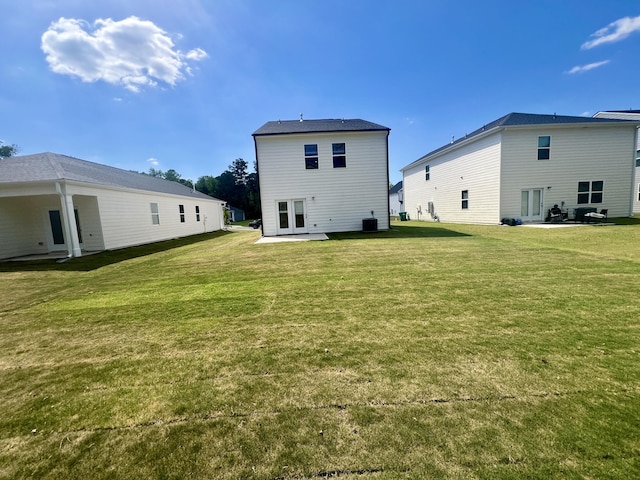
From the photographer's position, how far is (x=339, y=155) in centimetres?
1509

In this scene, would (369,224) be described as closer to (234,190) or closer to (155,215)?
(155,215)

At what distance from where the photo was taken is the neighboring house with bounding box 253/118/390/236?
48.6ft

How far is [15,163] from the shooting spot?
12.6 meters

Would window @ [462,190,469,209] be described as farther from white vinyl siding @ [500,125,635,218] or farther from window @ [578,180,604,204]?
window @ [578,180,604,204]

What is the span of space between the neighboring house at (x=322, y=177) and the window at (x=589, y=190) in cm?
1140

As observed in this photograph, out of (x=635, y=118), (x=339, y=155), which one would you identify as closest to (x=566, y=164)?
(x=339, y=155)

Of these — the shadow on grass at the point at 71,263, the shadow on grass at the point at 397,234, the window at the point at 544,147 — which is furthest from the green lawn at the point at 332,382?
the window at the point at 544,147

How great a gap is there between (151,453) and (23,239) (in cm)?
1612

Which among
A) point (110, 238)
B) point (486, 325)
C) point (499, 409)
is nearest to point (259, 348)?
point (499, 409)

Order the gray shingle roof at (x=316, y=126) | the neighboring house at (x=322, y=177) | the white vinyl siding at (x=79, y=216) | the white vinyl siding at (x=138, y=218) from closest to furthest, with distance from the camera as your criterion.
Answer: the white vinyl siding at (x=79, y=216), the white vinyl siding at (x=138, y=218), the gray shingle roof at (x=316, y=126), the neighboring house at (x=322, y=177)

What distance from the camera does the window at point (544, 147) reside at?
15.8 metres

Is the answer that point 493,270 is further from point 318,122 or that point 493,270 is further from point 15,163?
point 15,163

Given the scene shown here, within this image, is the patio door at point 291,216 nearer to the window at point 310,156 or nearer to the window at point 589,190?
the window at point 310,156

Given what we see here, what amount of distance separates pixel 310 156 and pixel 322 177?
1.30 metres
